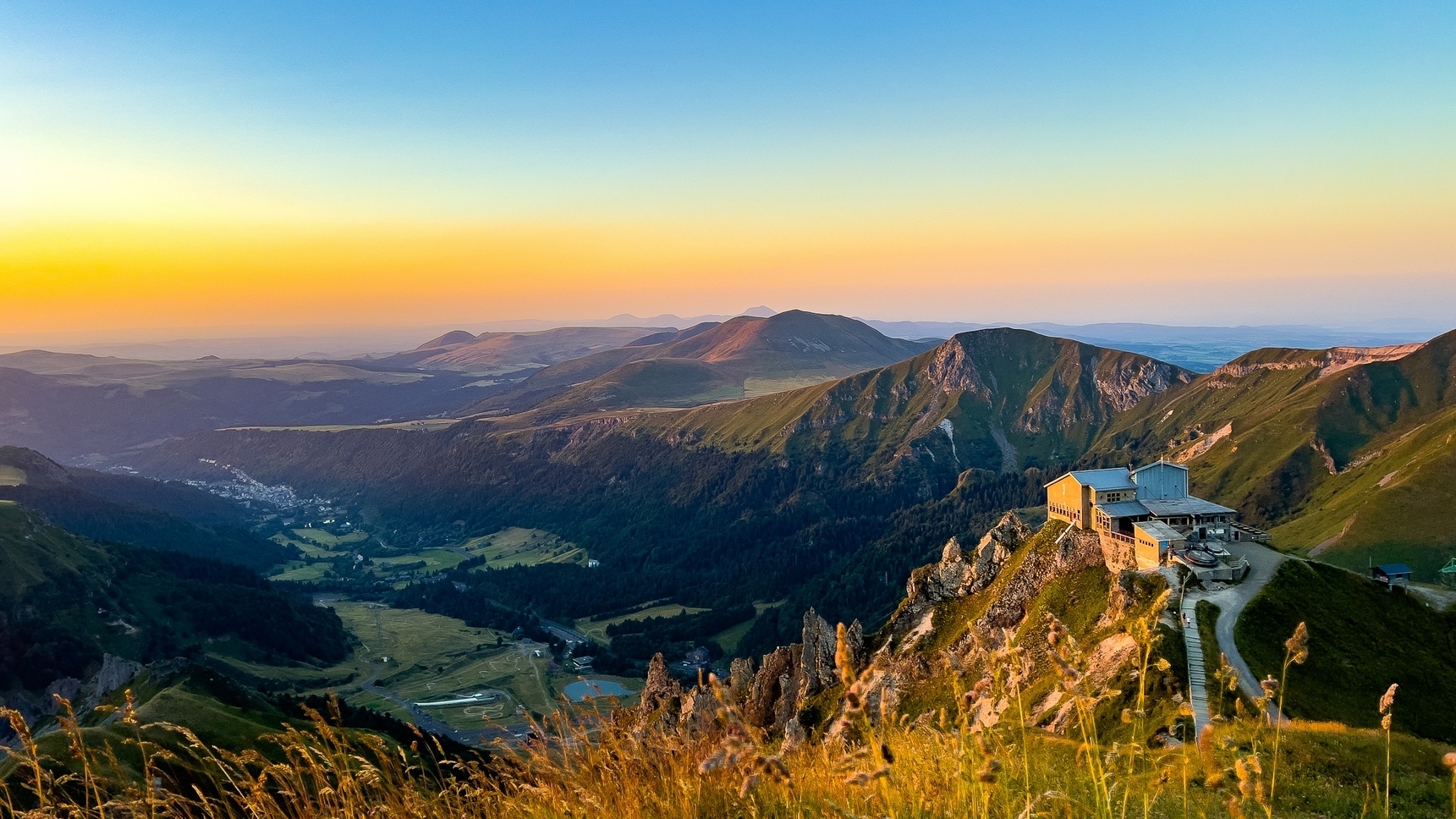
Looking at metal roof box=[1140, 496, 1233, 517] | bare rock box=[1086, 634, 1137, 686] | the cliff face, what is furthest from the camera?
metal roof box=[1140, 496, 1233, 517]

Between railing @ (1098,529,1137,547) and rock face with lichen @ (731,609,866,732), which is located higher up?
railing @ (1098,529,1137,547)

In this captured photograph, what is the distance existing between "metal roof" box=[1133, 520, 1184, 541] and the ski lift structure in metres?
45.8

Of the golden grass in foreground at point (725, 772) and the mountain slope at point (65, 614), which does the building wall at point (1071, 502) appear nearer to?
the golden grass in foreground at point (725, 772)

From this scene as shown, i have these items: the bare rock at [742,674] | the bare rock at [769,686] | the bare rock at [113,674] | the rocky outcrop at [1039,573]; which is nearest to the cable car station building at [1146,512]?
the rocky outcrop at [1039,573]

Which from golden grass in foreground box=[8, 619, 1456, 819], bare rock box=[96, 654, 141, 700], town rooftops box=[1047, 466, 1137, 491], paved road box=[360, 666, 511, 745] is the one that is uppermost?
golden grass in foreground box=[8, 619, 1456, 819]

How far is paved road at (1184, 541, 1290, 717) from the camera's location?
4202 cm

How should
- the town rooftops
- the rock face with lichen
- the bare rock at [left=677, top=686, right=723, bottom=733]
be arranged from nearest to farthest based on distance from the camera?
the bare rock at [left=677, top=686, right=723, bottom=733], the town rooftops, the rock face with lichen

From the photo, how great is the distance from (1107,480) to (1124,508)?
13.8 feet

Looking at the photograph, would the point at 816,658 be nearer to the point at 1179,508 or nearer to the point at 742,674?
the point at 742,674

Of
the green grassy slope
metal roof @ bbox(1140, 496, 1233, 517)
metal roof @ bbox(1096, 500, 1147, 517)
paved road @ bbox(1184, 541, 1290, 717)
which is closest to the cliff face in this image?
metal roof @ bbox(1096, 500, 1147, 517)

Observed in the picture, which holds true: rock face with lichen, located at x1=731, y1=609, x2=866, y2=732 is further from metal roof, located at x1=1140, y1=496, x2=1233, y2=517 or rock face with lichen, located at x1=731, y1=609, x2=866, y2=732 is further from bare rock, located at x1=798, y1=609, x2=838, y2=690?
metal roof, located at x1=1140, y1=496, x2=1233, y2=517

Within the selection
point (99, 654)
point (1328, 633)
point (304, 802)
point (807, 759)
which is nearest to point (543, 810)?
point (304, 802)

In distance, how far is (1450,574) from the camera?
308 feet

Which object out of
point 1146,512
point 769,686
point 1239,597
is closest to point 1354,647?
point 1239,597
